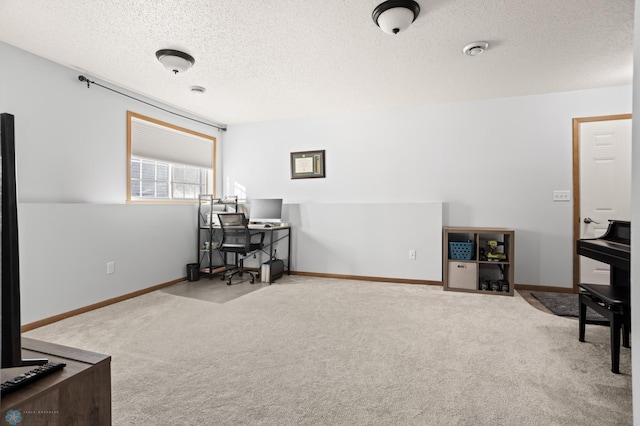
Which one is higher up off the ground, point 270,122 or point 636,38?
point 270,122

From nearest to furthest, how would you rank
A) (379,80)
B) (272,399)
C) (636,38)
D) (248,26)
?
(636,38) → (272,399) → (248,26) → (379,80)

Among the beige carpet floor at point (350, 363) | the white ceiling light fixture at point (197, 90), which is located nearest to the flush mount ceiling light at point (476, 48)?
the beige carpet floor at point (350, 363)

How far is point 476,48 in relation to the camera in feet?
8.59

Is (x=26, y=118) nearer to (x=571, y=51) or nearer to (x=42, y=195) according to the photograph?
(x=42, y=195)

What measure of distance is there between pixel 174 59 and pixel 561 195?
438cm

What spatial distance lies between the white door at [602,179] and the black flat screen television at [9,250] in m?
4.76

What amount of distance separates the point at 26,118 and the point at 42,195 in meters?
0.67

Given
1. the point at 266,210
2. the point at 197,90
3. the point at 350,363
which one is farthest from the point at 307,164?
the point at 350,363

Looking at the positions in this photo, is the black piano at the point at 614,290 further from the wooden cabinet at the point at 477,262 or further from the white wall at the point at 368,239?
the white wall at the point at 368,239

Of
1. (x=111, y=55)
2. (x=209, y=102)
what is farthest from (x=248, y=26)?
(x=209, y=102)

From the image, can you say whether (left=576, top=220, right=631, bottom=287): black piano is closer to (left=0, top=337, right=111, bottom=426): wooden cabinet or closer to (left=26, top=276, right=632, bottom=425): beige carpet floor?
(left=26, top=276, right=632, bottom=425): beige carpet floor

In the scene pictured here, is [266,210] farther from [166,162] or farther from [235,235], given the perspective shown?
[166,162]

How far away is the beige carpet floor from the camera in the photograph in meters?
1.55

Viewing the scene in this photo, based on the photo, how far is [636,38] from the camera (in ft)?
3.70
